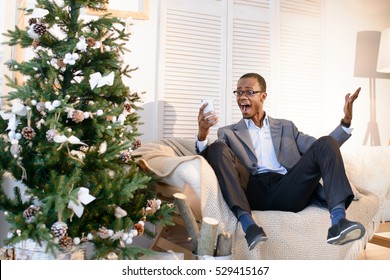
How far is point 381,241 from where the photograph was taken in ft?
7.64

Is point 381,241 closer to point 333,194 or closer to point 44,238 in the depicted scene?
point 333,194

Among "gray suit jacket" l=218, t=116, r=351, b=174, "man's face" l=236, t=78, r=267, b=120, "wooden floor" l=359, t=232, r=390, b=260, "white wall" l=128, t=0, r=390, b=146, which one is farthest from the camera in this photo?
"white wall" l=128, t=0, r=390, b=146

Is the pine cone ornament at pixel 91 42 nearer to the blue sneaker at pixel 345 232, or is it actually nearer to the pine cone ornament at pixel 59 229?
the pine cone ornament at pixel 59 229

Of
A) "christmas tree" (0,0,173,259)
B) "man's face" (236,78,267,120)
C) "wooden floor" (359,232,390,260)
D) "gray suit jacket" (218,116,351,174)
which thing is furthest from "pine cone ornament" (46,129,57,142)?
"wooden floor" (359,232,390,260)

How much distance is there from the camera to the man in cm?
165

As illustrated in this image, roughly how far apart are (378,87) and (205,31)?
5.25 feet

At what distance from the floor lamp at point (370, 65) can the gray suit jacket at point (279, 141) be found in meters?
1.33

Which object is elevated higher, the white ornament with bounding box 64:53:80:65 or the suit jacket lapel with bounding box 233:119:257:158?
the white ornament with bounding box 64:53:80:65

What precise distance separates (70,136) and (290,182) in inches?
40.4

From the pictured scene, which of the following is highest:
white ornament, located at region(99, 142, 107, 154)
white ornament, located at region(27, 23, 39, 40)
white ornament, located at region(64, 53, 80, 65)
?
white ornament, located at region(27, 23, 39, 40)

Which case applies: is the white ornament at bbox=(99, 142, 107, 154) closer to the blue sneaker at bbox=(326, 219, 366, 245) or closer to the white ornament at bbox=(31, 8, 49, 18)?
the white ornament at bbox=(31, 8, 49, 18)

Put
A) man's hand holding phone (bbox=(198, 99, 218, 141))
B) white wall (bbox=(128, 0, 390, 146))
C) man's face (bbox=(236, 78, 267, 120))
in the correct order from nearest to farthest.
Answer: man's hand holding phone (bbox=(198, 99, 218, 141)) < man's face (bbox=(236, 78, 267, 120)) < white wall (bbox=(128, 0, 390, 146))

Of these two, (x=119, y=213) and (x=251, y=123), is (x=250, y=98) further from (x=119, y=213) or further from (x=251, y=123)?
(x=119, y=213)
